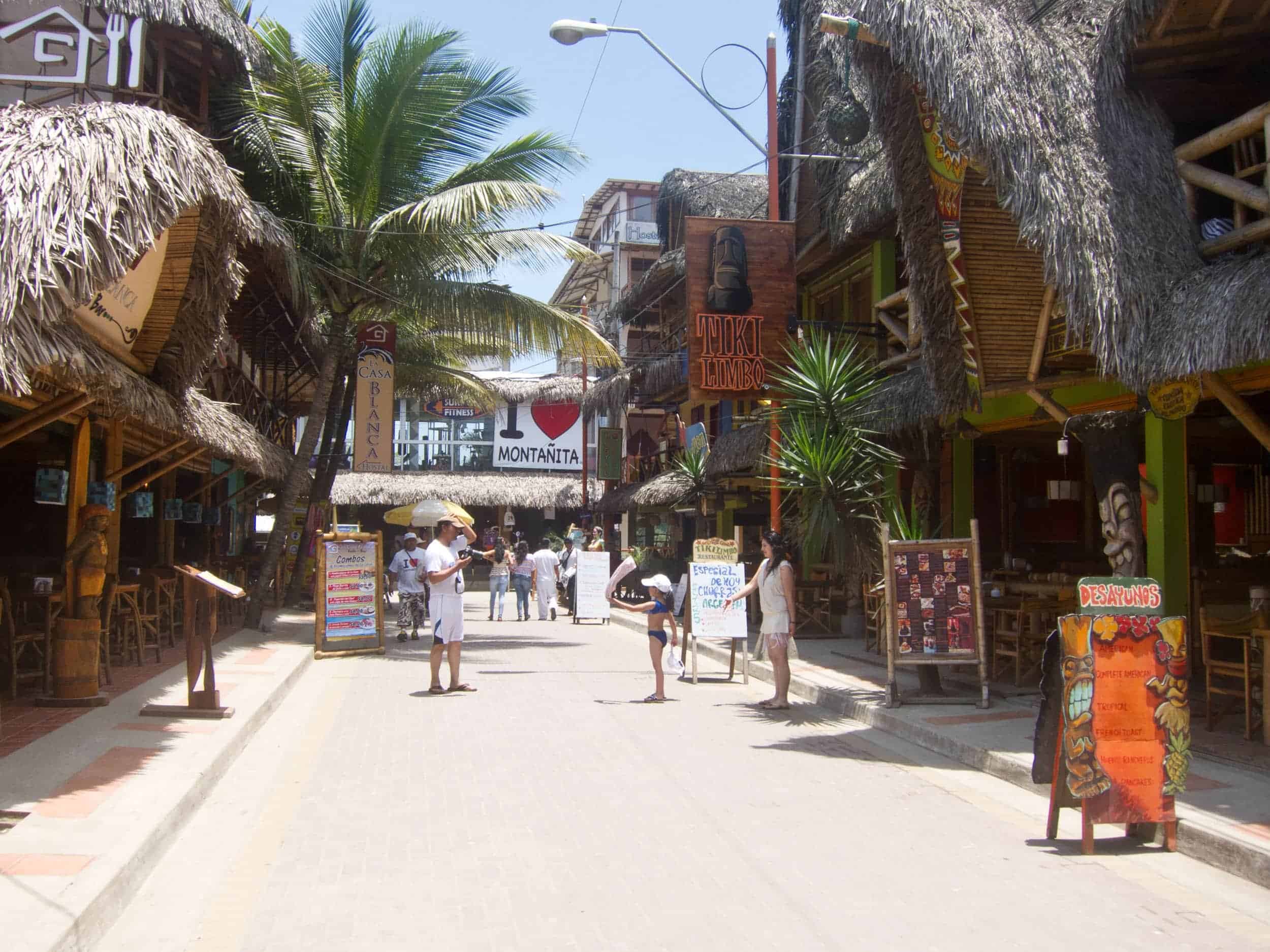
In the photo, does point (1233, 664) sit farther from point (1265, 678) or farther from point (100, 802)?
point (100, 802)

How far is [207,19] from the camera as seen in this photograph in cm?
1488

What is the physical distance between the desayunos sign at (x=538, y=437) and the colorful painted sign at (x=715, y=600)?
30365 mm

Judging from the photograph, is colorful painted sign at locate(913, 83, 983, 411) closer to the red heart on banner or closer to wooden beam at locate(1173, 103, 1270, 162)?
wooden beam at locate(1173, 103, 1270, 162)

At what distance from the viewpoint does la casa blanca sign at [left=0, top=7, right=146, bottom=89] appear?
13180 millimetres

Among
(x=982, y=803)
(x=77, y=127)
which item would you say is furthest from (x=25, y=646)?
(x=982, y=803)

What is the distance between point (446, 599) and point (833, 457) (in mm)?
4439

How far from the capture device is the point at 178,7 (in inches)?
565

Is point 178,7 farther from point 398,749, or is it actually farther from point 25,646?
point 398,749

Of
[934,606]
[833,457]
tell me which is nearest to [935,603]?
[934,606]

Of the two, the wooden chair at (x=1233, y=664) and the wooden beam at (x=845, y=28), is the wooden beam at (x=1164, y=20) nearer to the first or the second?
the wooden beam at (x=845, y=28)

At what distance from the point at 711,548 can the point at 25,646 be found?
806 cm

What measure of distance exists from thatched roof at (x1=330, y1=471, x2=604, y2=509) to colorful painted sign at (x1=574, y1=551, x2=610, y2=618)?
663 inches

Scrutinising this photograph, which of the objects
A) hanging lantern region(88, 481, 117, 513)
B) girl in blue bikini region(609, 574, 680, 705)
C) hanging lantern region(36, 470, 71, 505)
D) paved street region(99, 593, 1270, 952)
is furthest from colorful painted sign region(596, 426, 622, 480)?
paved street region(99, 593, 1270, 952)

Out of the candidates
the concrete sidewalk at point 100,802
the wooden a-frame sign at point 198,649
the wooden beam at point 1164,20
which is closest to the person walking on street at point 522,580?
the concrete sidewalk at point 100,802
